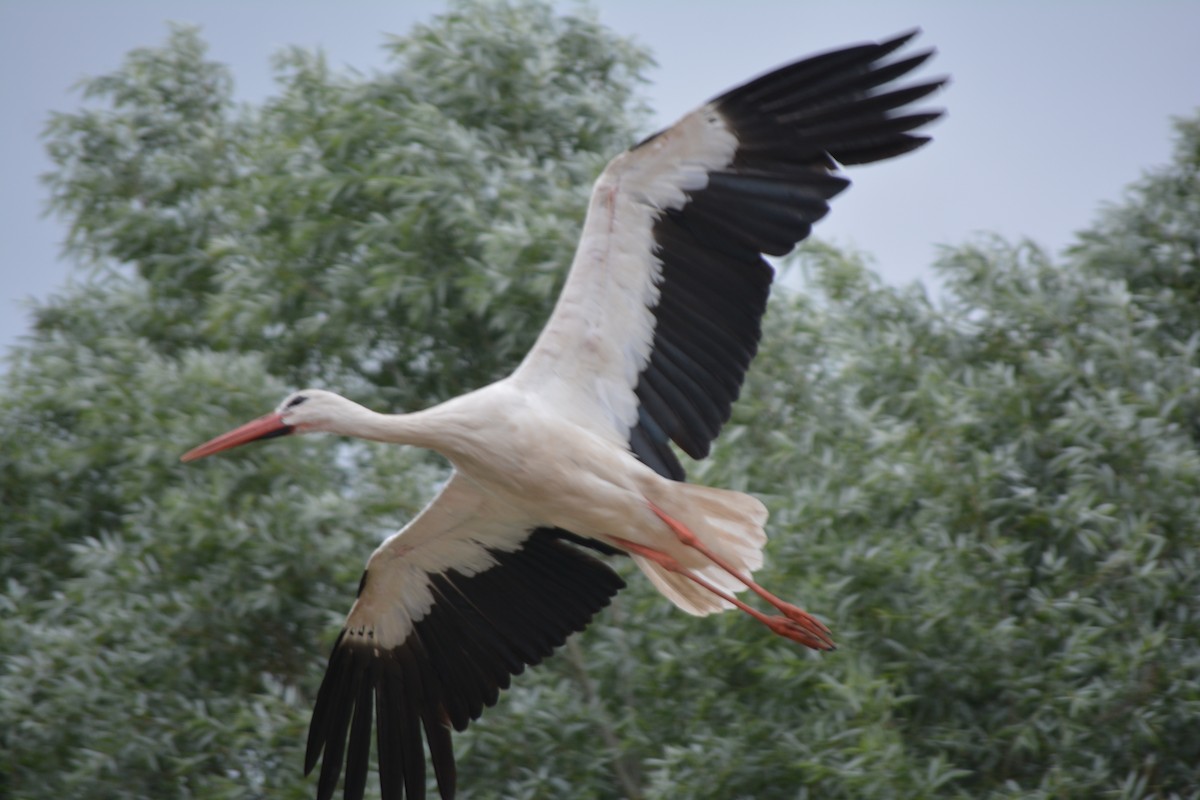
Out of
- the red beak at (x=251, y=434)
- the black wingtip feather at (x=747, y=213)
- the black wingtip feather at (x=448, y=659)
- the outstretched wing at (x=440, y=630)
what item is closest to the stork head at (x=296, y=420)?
the red beak at (x=251, y=434)

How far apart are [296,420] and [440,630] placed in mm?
1100

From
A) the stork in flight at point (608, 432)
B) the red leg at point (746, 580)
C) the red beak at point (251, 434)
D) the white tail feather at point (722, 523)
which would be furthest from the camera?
the red beak at point (251, 434)

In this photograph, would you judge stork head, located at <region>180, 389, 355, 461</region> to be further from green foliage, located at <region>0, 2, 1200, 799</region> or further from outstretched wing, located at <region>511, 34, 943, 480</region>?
green foliage, located at <region>0, 2, 1200, 799</region>

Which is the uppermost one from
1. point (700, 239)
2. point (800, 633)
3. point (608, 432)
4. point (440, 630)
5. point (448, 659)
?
point (700, 239)

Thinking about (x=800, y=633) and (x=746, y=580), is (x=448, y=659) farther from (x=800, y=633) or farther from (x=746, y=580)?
(x=800, y=633)

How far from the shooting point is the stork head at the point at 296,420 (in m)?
6.07

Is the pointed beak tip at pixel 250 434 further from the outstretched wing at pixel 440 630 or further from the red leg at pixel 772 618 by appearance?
the red leg at pixel 772 618

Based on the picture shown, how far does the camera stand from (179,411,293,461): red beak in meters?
6.19

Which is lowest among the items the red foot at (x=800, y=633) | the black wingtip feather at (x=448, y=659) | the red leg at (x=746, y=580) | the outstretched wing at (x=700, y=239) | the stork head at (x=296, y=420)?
the black wingtip feather at (x=448, y=659)

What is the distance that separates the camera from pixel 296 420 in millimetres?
6145

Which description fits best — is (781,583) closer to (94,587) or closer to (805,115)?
(805,115)

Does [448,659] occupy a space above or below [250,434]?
below

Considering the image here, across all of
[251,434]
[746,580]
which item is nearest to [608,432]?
[746,580]

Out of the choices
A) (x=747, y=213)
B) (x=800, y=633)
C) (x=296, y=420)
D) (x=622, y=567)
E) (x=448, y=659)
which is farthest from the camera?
(x=622, y=567)
